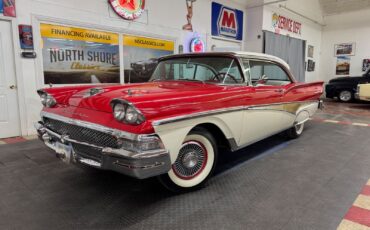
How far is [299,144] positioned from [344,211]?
2.05 meters

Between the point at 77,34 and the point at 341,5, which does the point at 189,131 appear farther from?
the point at 341,5

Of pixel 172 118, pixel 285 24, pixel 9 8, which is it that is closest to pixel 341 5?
pixel 285 24

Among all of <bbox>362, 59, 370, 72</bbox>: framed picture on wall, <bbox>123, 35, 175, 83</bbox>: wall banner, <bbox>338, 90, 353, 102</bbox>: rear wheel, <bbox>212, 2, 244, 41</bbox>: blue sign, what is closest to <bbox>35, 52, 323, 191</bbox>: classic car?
<bbox>123, 35, 175, 83</bbox>: wall banner

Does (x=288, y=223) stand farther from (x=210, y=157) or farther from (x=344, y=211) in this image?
(x=210, y=157)

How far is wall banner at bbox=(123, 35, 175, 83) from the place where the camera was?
598cm

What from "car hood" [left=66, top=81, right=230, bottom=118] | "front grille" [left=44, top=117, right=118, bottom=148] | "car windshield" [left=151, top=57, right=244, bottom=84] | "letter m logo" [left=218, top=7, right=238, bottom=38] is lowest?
"front grille" [left=44, top=117, right=118, bottom=148]

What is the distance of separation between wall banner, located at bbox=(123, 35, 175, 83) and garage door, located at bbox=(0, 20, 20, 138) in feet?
7.41

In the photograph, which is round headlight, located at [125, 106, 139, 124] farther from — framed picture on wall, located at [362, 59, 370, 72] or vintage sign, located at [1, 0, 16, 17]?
framed picture on wall, located at [362, 59, 370, 72]

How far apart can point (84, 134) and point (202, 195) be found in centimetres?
→ 120

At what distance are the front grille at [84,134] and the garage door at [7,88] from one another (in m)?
2.68

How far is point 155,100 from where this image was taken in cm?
193

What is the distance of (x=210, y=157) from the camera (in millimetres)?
2529

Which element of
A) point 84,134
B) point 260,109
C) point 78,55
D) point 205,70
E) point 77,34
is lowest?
point 84,134

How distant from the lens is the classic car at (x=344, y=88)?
9.79 m
